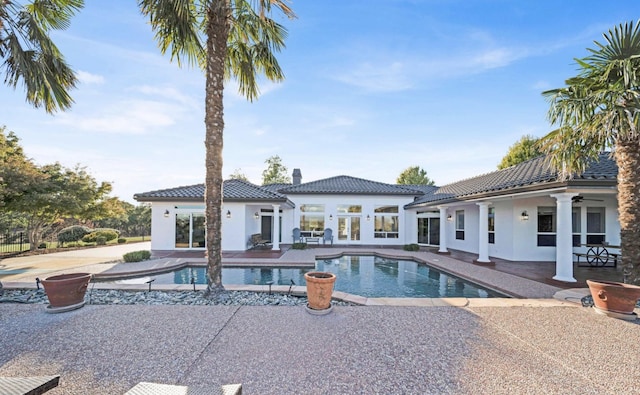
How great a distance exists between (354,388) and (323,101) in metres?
11.8

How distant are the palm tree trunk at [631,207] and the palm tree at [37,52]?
42.2ft

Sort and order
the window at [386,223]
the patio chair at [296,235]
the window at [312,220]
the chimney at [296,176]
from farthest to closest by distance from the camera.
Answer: the chimney at [296,176], the window at [386,223], the window at [312,220], the patio chair at [296,235]

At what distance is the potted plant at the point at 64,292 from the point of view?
5027 millimetres

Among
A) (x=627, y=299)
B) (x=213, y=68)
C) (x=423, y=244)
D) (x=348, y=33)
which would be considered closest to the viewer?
(x=627, y=299)

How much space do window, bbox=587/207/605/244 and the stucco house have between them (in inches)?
1.4

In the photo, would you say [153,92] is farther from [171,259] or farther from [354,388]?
[354,388]

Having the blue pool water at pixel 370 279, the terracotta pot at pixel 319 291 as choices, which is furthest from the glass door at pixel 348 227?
the terracotta pot at pixel 319 291

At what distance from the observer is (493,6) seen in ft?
27.9

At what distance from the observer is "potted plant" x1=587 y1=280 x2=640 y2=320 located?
4.87 metres

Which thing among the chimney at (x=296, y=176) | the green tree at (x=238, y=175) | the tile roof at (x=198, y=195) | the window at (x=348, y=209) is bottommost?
the window at (x=348, y=209)

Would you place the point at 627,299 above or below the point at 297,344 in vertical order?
above

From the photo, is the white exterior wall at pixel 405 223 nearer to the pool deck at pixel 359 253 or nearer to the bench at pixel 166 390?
the pool deck at pixel 359 253

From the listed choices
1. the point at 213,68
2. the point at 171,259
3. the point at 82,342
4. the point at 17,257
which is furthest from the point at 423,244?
the point at 17,257

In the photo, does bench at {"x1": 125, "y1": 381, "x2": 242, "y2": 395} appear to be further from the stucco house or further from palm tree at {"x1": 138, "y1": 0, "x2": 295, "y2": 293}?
the stucco house
